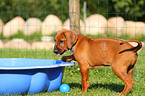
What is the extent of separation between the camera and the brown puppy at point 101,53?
3979mm

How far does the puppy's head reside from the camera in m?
4.31

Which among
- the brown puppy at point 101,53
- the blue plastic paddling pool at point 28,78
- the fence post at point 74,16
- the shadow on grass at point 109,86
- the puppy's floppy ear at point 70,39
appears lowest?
the shadow on grass at point 109,86


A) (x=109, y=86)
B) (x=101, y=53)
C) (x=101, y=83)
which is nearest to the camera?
(x=101, y=53)

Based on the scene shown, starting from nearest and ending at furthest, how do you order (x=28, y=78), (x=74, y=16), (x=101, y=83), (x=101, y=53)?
(x=28, y=78), (x=101, y=53), (x=101, y=83), (x=74, y=16)

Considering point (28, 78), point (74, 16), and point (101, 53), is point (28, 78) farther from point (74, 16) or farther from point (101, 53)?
point (74, 16)

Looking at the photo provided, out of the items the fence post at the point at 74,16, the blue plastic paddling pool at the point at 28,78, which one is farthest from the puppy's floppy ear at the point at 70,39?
the fence post at the point at 74,16

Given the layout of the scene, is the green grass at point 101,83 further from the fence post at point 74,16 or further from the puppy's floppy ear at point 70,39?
the fence post at point 74,16

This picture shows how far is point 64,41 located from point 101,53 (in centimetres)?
66

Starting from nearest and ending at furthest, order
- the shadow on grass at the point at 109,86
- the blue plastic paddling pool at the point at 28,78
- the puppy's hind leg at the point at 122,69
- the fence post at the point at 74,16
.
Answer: the blue plastic paddling pool at the point at 28,78 → the puppy's hind leg at the point at 122,69 → the shadow on grass at the point at 109,86 → the fence post at the point at 74,16

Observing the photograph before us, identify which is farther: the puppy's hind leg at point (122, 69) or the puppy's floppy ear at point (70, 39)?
the puppy's floppy ear at point (70, 39)

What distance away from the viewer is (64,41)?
4.36 m

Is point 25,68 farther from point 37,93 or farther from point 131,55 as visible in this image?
point 131,55

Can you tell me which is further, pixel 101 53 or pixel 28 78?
pixel 101 53

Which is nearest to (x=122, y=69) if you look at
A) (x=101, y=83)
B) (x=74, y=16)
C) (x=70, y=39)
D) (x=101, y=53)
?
(x=101, y=53)
